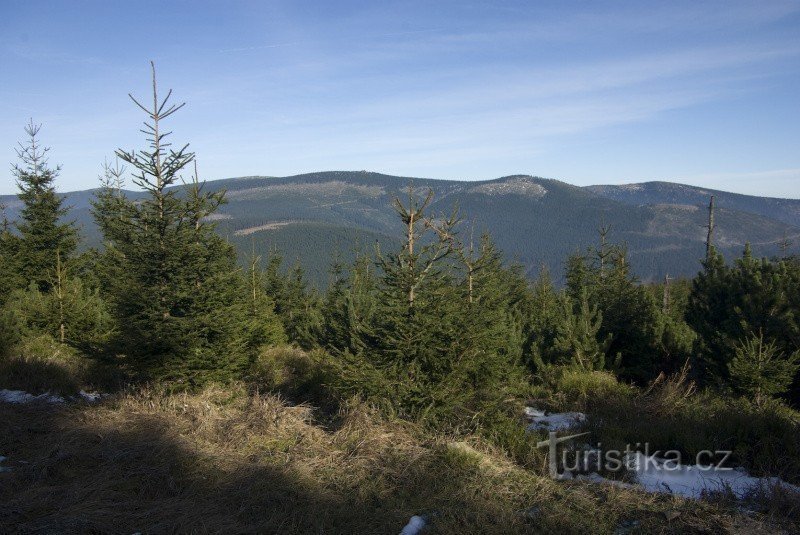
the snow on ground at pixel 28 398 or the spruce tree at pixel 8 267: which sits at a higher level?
the spruce tree at pixel 8 267

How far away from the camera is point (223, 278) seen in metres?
8.72

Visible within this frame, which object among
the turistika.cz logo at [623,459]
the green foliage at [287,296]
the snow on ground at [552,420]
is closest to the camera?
the turistika.cz logo at [623,459]

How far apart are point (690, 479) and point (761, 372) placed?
28.4 feet

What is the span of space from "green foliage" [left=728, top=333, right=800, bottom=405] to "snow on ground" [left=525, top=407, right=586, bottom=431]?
5.82 metres

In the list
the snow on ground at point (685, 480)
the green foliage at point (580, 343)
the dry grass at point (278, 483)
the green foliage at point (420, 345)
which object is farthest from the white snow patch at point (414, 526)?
the green foliage at point (580, 343)

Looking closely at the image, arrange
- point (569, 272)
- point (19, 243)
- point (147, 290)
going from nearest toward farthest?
1. point (147, 290)
2. point (19, 243)
3. point (569, 272)

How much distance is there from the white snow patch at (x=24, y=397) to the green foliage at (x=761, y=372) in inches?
545

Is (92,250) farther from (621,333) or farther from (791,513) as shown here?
(791,513)

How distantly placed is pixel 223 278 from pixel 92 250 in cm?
1550

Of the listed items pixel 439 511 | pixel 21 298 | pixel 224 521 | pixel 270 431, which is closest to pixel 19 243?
pixel 21 298

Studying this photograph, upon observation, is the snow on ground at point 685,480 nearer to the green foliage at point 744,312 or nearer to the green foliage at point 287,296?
the green foliage at point 744,312

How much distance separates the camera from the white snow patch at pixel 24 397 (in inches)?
302

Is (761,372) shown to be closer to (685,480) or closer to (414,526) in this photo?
(685,480)

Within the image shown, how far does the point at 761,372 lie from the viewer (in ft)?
37.7
